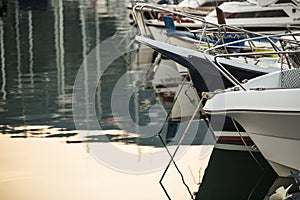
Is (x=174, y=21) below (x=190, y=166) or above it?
above

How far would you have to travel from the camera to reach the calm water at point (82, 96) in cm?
818

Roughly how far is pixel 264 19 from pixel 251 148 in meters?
5.88

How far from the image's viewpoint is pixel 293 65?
759cm

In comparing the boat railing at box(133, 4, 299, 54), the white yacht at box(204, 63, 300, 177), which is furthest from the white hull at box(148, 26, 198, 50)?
the white yacht at box(204, 63, 300, 177)

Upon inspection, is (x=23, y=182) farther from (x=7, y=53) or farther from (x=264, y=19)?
(x=7, y=53)

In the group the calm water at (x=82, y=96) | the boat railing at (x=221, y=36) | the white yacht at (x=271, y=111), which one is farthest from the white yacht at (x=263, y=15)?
the white yacht at (x=271, y=111)

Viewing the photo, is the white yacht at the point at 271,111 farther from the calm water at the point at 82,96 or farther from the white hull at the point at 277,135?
the calm water at the point at 82,96

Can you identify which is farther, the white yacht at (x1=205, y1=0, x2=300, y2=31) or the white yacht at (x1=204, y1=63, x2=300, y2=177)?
the white yacht at (x1=205, y1=0, x2=300, y2=31)

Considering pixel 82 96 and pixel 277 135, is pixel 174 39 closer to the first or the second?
pixel 82 96

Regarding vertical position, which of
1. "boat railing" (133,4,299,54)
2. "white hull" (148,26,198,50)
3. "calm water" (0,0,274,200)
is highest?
"boat railing" (133,4,299,54)

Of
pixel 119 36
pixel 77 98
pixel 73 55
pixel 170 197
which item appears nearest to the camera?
pixel 170 197

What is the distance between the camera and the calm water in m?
8.18

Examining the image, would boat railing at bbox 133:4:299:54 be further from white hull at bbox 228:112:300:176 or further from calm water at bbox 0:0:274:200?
calm water at bbox 0:0:274:200

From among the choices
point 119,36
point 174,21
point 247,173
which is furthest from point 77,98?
point 119,36
